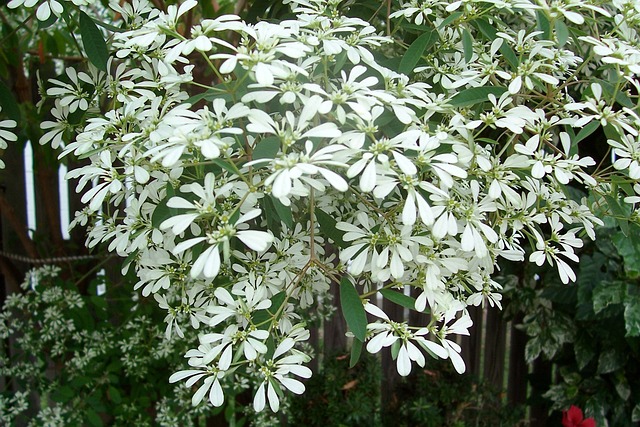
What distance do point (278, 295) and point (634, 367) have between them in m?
1.61

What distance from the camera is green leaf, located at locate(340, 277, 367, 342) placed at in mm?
694

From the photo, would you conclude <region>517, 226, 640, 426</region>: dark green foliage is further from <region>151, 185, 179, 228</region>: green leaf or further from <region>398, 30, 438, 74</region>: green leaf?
<region>151, 185, 179, 228</region>: green leaf

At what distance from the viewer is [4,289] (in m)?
2.02

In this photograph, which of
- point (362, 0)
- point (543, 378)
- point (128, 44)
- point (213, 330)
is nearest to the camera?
point (128, 44)

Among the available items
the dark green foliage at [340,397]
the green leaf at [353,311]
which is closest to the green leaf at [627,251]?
the dark green foliage at [340,397]

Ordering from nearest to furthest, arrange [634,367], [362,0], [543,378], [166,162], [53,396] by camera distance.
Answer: [166,162]
[362,0]
[53,396]
[634,367]
[543,378]

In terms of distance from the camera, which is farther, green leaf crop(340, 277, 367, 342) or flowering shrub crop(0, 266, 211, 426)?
flowering shrub crop(0, 266, 211, 426)

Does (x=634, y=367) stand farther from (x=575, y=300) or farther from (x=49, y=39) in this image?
(x=49, y=39)

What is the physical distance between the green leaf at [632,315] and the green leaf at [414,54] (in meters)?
1.20

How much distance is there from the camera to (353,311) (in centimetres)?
71

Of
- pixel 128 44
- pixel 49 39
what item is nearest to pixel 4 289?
pixel 49 39

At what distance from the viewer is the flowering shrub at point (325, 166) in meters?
0.64

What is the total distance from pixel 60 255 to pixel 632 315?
1.71 metres

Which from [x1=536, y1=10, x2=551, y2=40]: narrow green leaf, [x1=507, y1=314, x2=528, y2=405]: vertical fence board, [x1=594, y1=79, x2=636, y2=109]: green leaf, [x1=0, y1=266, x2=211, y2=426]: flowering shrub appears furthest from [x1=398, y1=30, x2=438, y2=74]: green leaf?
[x1=507, y1=314, x2=528, y2=405]: vertical fence board
